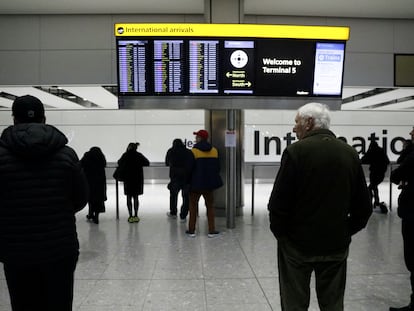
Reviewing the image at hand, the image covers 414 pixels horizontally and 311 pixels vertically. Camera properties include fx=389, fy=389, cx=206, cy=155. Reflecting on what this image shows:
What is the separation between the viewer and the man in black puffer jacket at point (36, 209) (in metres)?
2.07

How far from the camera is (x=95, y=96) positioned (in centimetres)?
1176

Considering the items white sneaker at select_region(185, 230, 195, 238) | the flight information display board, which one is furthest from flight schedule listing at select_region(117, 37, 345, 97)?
white sneaker at select_region(185, 230, 195, 238)

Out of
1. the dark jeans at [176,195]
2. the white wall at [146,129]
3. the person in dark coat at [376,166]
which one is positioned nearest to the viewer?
the dark jeans at [176,195]

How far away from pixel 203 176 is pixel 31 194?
422 centimetres

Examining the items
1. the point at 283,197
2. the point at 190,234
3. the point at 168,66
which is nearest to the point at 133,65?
the point at 168,66

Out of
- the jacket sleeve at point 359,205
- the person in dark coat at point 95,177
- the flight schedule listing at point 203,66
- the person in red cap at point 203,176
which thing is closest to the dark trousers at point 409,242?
the jacket sleeve at point 359,205

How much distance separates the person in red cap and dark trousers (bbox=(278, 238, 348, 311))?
3.77 metres

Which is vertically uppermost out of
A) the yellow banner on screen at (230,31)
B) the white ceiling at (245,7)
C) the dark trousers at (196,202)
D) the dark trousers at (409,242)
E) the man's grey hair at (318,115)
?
the white ceiling at (245,7)

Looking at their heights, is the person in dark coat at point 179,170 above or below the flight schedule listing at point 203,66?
below

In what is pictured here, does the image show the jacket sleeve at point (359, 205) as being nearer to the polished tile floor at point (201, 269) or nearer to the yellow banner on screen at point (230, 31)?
the polished tile floor at point (201, 269)

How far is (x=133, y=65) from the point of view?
6367 mm

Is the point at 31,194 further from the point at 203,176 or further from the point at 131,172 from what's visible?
the point at 131,172

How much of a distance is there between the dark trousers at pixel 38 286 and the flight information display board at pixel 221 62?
455 cm

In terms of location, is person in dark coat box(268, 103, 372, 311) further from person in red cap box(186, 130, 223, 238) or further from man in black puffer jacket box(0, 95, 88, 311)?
person in red cap box(186, 130, 223, 238)
